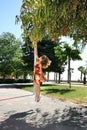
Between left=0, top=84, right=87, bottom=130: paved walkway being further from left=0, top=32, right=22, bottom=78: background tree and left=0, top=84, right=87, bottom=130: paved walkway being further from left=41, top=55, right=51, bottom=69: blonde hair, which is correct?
left=0, top=32, right=22, bottom=78: background tree

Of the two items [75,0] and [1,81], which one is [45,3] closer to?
[75,0]

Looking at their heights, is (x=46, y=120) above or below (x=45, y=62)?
below

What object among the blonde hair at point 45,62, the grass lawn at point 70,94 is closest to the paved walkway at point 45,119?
the grass lawn at point 70,94

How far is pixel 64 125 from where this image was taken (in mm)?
12273

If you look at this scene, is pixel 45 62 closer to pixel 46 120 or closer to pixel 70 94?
pixel 46 120

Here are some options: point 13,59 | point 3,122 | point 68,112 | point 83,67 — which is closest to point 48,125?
point 3,122

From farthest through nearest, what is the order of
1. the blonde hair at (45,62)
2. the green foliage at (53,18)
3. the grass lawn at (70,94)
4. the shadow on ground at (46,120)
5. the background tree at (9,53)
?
1. the background tree at (9,53)
2. the grass lawn at (70,94)
3. the shadow on ground at (46,120)
4. the green foliage at (53,18)
5. the blonde hair at (45,62)

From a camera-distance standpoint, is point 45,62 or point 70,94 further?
point 70,94

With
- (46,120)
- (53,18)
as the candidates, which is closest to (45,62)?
(53,18)

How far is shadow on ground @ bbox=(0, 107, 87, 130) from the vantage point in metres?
11.9

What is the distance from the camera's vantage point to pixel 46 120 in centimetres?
1343

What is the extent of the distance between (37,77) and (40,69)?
17cm

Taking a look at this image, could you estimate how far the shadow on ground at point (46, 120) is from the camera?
11.9 m

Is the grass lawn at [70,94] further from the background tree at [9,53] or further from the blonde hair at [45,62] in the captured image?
the background tree at [9,53]
